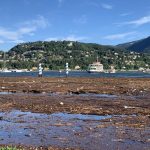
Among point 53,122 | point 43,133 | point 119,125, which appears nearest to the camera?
point 43,133

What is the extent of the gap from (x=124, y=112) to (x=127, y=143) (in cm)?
1099

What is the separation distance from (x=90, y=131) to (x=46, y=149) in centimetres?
455

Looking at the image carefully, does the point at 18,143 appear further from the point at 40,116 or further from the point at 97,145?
the point at 40,116

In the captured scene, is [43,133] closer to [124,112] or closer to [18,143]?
[18,143]

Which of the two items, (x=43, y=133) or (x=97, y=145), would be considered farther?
(x=43, y=133)

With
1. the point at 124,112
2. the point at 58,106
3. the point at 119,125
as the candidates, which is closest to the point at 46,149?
the point at 119,125

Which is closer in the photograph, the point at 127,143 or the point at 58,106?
the point at 127,143

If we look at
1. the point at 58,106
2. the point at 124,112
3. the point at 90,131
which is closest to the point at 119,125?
the point at 90,131

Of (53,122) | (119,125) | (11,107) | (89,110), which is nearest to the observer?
(119,125)

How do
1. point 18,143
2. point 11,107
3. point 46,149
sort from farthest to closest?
point 11,107 → point 18,143 → point 46,149

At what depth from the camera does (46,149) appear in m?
17.0

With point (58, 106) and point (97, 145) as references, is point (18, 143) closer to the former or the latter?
point (97, 145)

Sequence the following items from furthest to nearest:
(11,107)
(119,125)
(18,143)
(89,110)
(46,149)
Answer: (11,107)
(89,110)
(119,125)
(18,143)
(46,149)

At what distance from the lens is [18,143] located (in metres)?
18.2
